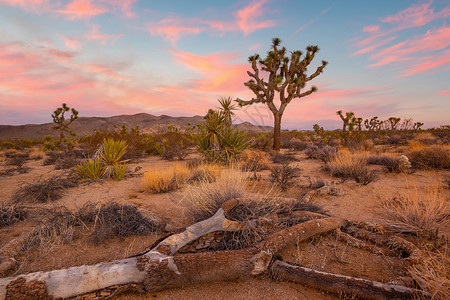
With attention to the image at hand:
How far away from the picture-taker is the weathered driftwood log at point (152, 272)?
1879 millimetres

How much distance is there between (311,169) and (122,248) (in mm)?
7899

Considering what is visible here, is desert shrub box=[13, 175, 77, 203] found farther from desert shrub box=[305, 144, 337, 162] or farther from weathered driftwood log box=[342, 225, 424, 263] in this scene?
desert shrub box=[305, 144, 337, 162]

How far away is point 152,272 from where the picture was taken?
82.6 inches

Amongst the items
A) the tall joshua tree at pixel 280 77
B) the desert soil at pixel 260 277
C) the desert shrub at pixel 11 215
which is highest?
the tall joshua tree at pixel 280 77

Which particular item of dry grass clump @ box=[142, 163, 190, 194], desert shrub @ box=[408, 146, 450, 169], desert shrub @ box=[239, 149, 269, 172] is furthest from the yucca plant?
desert shrub @ box=[408, 146, 450, 169]

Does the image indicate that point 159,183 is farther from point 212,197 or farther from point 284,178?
point 284,178

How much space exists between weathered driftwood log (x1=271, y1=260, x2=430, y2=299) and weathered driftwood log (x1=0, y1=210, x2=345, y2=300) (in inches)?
7.9

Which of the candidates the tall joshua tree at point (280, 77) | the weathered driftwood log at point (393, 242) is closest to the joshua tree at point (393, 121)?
the tall joshua tree at point (280, 77)

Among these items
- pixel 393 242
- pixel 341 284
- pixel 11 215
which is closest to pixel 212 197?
pixel 341 284

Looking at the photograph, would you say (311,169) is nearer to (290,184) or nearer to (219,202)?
(290,184)

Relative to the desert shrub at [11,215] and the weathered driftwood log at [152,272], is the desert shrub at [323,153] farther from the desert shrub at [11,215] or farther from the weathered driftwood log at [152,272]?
the desert shrub at [11,215]

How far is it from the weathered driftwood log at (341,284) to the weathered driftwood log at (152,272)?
0.66ft

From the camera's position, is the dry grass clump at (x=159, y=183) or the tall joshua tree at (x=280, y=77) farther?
the tall joshua tree at (x=280, y=77)

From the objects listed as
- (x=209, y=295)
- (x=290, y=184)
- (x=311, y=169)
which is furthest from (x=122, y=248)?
(x=311, y=169)
